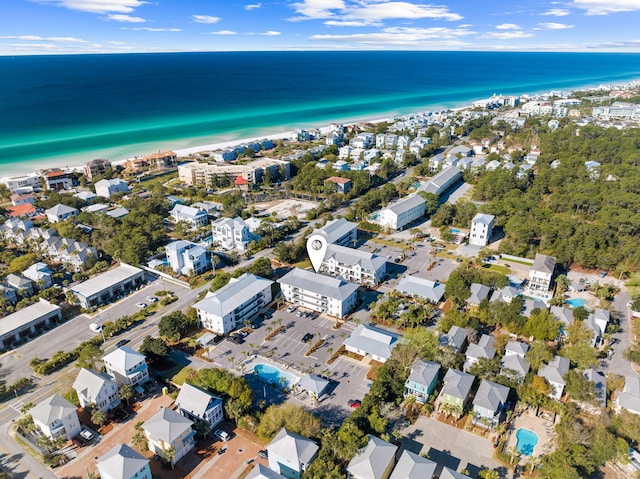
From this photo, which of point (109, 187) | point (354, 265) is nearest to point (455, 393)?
point (354, 265)

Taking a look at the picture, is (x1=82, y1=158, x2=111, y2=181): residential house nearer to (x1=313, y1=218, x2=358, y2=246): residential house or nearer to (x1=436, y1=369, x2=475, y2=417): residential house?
(x1=313, y1=218, x2=358, y2=246): residential house

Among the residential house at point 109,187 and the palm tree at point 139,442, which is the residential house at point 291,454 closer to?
the palm tree at point 139,442

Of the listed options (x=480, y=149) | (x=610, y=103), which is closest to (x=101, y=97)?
(x=480, y=149)

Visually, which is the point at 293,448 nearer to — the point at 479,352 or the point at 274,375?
the point at 274,375

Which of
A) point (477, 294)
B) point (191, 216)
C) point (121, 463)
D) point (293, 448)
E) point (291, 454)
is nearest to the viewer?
point (121, 463)

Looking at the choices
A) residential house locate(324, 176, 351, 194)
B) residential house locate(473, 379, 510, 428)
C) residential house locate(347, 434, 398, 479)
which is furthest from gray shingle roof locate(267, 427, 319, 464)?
residential house locate(324, 176, 351, 194)
